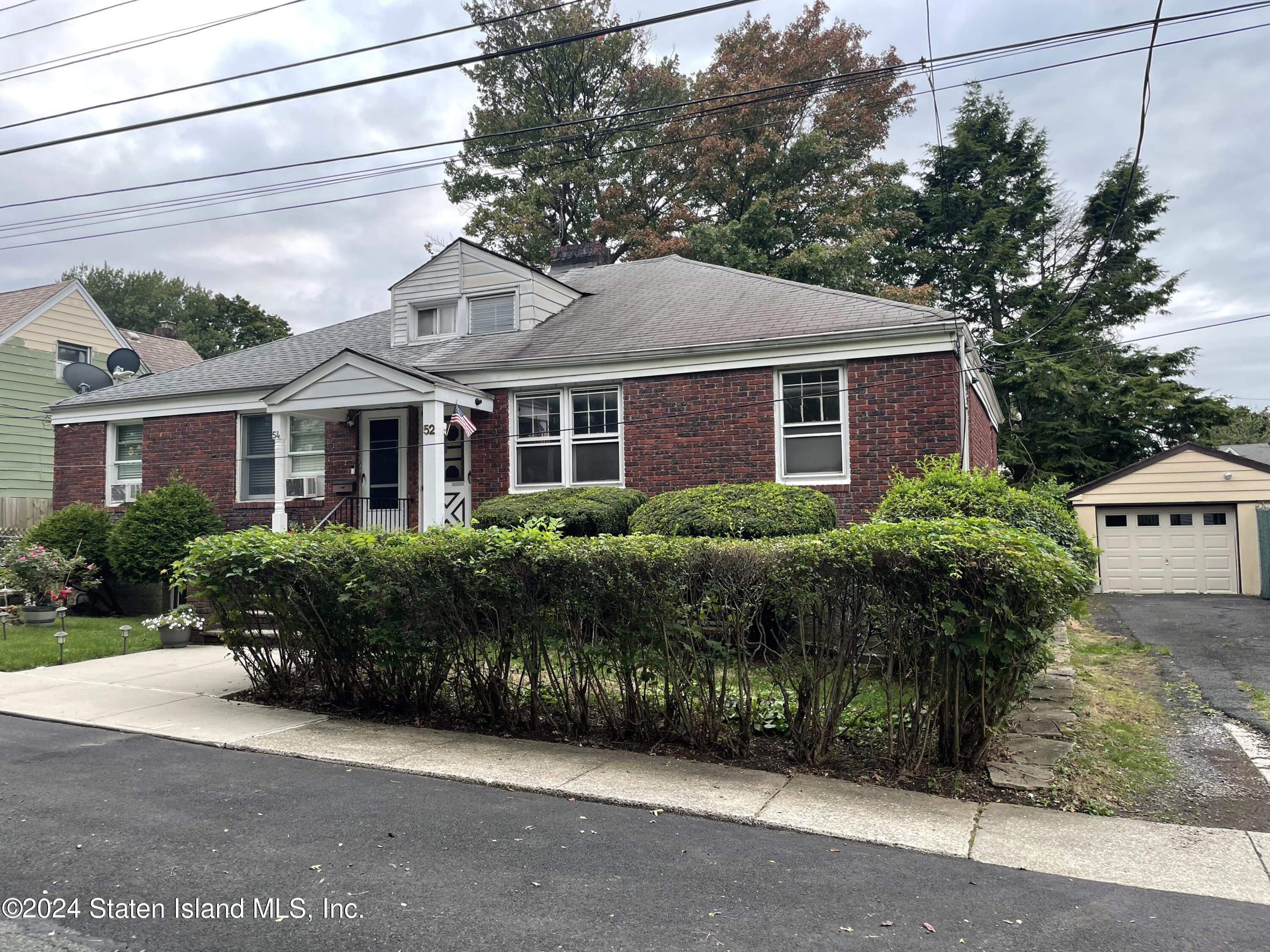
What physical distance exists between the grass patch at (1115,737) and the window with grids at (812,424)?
3.99 metres

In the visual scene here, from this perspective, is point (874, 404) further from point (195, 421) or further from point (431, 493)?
point (195, 421)

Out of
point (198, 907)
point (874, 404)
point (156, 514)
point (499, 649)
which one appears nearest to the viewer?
point (198, 907)


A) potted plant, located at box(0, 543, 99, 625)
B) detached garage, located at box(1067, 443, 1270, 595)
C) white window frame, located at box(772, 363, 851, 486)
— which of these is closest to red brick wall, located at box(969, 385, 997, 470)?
white window frame, located at box(772, 363, 851, 486)

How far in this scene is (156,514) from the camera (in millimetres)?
13555

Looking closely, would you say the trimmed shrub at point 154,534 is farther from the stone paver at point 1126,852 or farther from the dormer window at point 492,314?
the stone paver at point 1126,852

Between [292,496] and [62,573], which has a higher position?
[292,496]

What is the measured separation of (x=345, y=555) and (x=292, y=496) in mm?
9293

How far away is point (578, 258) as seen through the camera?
64.5ft

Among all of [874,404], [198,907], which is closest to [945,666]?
[198,907]

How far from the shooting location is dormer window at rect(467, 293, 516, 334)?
15.7 metres

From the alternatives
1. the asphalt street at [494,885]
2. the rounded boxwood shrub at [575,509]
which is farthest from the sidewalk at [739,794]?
the rounded boxwood shrub at [575,509]

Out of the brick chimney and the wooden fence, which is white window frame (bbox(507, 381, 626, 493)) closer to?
the brick chimney

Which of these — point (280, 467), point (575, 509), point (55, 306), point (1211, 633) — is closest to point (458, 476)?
point (280, 467)

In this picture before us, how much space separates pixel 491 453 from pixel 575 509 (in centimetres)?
314
